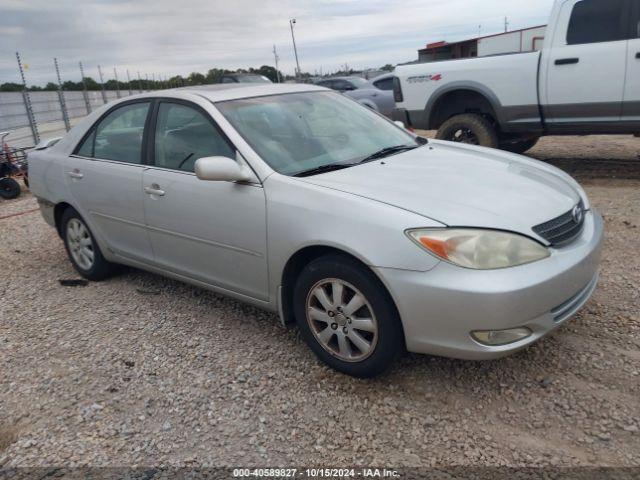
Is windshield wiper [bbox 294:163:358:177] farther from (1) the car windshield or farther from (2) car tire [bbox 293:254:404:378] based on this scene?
(2) car tire [bbox 293:254:404:378]

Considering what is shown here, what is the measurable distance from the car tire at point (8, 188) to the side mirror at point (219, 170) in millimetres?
7525

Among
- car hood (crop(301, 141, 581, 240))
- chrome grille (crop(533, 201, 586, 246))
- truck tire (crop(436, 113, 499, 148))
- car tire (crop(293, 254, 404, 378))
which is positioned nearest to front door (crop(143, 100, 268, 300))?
car tire (crop(293, 254, 404, 378))

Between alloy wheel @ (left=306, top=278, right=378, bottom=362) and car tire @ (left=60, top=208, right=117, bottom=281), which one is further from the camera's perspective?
car tire @ (left=60, top=208, right=117, bottom=281)

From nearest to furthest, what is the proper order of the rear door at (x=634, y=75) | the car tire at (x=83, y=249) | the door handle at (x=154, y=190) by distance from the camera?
the door handle at (x=154, y=190) < the car tire at (x=83, y=249) < the rear door at (x=634, y=75)

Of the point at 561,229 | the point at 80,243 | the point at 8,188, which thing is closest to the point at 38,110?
the point at 8,188

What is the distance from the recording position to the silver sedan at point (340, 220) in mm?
2572

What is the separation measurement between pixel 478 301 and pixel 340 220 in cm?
79

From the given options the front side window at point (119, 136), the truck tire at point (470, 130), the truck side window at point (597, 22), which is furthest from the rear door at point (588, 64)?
the front side window at point (119, 136)

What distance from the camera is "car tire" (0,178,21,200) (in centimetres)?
914

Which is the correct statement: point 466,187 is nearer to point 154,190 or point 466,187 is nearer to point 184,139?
point 184,139

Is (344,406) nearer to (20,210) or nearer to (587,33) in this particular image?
(587,33)

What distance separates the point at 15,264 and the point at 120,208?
2269mm

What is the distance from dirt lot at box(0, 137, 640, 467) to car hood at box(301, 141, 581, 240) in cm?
86

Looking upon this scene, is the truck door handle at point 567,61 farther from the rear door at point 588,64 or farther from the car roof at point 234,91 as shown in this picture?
the car roof at point 234,91
